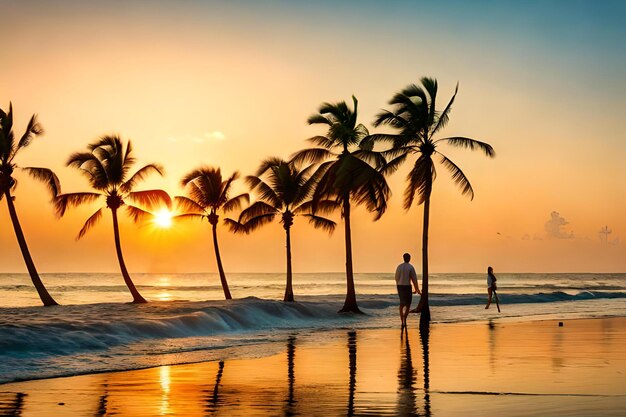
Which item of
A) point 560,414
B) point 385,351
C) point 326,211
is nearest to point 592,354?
point 385,351

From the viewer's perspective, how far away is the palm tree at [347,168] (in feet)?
113

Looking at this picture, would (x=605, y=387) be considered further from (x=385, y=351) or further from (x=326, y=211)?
(x=326, y=211)

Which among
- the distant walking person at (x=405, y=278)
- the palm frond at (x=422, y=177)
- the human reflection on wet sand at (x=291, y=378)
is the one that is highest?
the palm frond at (x=422, y=177)

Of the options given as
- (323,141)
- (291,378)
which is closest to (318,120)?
(323,141)

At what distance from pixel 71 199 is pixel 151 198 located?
14.6 feet

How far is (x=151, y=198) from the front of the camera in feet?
149

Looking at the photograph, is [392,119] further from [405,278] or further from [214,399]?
[214,399]

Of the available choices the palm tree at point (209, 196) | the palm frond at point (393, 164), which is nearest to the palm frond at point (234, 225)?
the palm tree at point (209, 196)

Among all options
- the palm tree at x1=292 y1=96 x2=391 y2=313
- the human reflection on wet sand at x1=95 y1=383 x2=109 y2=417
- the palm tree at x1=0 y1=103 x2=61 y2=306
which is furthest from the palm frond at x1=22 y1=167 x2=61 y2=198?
the human reflection on wet sand at x1=95 y1=383 x2=109 y2=417

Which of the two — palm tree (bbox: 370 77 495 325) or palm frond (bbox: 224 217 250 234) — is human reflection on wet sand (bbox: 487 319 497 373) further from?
palm frond (bbox: 224 217 250 234)

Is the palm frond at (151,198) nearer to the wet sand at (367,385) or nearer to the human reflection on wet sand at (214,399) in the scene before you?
the wet sand at (367,385)

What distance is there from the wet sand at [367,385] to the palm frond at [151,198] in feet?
89.4

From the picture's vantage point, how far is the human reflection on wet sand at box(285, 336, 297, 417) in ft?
34.0

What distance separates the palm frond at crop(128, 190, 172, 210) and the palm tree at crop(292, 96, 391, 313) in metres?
10.5
